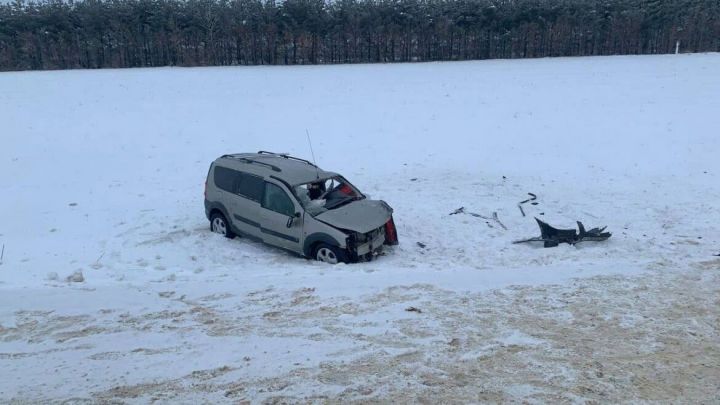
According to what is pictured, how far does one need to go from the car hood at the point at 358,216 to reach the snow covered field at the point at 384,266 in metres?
0.72

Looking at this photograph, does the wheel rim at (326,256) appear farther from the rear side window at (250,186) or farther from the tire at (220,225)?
the tire at (220,225)

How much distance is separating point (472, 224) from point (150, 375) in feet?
25.0

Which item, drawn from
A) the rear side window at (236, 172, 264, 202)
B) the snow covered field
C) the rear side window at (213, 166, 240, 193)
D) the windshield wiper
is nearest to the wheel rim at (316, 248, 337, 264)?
the snow covered field

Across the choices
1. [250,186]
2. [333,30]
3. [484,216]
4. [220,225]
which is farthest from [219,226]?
[333,30]

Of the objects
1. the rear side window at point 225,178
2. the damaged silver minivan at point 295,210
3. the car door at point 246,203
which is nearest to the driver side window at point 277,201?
the damaged silver minivan at point 295,210

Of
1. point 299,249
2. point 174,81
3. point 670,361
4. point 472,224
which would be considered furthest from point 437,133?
point 174,81

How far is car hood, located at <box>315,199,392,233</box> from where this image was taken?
9508 mm

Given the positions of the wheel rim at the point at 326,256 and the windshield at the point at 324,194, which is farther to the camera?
the windshield at the point at 324,194

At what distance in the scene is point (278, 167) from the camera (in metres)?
10.6

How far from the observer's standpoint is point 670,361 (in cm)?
605

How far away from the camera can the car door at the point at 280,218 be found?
986 cm

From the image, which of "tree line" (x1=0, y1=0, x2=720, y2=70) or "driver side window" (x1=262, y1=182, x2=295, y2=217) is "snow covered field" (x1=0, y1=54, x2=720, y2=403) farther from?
"tree line" (x1=0, y1=0, x2=720, y2=70)

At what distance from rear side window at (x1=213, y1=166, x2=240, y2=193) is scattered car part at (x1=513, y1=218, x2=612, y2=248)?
5912 millimetres

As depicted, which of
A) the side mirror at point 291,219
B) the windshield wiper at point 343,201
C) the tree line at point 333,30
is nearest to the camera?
the side mirror at point 291,219
